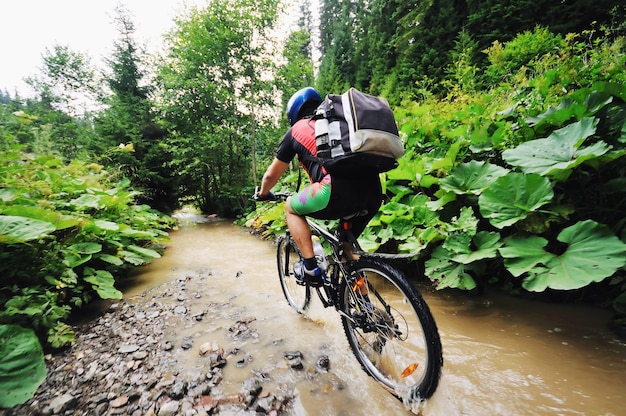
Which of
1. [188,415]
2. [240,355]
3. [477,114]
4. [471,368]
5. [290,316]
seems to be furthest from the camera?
[477,114]

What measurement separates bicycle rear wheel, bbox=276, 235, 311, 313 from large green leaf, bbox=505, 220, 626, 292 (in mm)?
1985

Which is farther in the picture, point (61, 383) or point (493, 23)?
point (493, 23)

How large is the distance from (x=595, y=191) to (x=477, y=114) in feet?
7.41

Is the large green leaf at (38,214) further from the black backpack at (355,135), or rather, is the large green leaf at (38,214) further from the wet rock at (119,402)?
the black backpack at (355,135)

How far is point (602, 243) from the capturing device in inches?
65.3

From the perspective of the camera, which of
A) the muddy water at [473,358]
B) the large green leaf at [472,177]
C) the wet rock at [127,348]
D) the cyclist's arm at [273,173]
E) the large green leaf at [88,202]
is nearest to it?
the muddy water at [473,358]

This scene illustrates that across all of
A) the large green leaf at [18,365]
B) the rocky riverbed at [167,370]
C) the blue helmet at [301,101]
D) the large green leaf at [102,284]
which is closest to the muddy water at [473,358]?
the rocky riverbed at [167,370]

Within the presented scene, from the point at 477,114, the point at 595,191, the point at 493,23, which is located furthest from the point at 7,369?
the point at 493,23

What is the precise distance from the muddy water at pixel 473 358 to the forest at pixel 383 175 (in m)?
0.30

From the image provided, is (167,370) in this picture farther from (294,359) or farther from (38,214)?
(38,214)

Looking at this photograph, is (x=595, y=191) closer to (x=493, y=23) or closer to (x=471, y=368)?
(x=471, y=368)

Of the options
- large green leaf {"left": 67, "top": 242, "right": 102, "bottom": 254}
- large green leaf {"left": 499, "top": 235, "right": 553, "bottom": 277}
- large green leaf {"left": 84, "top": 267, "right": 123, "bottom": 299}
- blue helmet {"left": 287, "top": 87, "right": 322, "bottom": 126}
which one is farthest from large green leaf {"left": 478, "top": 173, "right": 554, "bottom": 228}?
large green leaf {"left": 67, "top": 242, "right": 102, "bottom": 254}

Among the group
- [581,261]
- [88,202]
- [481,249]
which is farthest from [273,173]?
[88,202]

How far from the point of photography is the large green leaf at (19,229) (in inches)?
73.1
